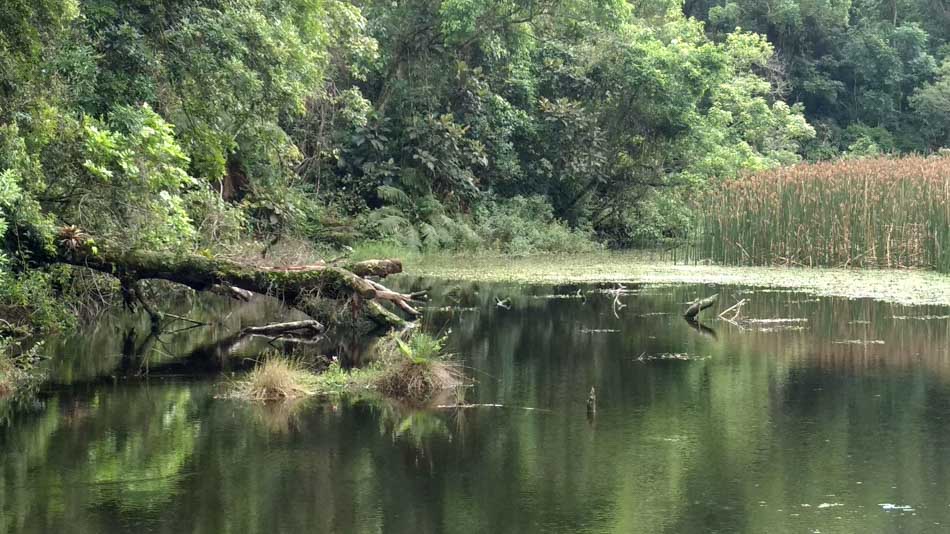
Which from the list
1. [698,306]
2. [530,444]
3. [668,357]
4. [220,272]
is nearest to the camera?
[530,444]

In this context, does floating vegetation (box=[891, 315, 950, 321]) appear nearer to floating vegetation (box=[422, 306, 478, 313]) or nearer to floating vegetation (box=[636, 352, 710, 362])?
floating vegetation (box=[636, 352, 710, 362])

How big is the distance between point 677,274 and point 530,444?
13.6 metres

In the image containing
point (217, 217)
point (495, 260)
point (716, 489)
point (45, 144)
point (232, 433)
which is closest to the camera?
point (716, 489)

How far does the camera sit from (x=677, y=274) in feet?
69.6

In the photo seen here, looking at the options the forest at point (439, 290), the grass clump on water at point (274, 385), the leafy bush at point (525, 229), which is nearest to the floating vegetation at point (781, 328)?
the forest at point (439, 290)

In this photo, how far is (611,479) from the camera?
7.02 m

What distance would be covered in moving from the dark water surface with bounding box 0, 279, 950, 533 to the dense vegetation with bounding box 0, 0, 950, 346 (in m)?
2.27

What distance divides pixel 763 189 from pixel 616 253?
22.8ft

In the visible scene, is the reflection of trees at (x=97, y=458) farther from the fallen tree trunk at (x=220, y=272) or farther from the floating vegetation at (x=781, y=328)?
the floating vegetation at (x=781, y=328)

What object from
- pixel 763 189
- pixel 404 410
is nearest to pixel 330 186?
pixel 763 189

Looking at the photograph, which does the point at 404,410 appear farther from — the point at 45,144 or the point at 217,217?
the point at 217,217

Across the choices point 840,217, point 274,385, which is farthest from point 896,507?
point 840,217

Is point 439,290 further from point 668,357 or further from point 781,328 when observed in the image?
point 668,357

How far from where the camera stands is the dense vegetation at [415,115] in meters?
13.3
